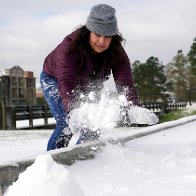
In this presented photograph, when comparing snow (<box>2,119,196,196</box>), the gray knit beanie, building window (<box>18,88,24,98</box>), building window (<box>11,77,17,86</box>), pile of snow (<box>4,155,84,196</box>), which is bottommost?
snow (<box>2,119,196,196</box>)

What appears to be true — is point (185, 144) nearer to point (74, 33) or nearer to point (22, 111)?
point (74, 33)

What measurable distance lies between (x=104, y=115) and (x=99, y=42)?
2.14 feet

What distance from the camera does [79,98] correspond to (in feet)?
13.3

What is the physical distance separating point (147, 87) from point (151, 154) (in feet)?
282

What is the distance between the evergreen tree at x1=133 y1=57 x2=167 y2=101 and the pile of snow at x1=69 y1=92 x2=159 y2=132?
84.1m

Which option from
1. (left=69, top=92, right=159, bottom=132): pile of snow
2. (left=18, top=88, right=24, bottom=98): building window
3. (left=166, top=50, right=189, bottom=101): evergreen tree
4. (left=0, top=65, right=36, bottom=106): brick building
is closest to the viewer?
(left=69, top=92, right=159, bottom=132): pile of snow

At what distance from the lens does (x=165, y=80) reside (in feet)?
299

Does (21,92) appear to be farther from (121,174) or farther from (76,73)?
(121,174)

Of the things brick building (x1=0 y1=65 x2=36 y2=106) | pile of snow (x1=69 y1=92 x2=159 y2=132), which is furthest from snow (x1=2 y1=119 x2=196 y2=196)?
brick building (x1=0 y1=65 x2=36 y2=106)

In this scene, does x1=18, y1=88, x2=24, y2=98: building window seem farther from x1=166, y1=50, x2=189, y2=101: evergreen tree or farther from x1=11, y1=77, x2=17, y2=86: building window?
x1=166, y1=50, x2=189, y2=101: evergreen tree

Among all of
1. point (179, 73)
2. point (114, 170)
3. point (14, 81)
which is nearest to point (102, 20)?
point (114, 170)

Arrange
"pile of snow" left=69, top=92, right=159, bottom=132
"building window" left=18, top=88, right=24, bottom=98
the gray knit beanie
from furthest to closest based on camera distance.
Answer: "building window" left=18, top=88, right=24, bottom=98 → the gray knit beanie → "pile of snow" left=69, top=92, right=159, bottom=132

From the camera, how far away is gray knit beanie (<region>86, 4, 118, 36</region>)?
3951 mm

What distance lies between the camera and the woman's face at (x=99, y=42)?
13.2 feet
